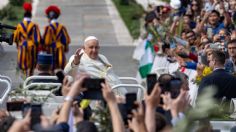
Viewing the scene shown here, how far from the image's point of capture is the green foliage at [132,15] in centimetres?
2884

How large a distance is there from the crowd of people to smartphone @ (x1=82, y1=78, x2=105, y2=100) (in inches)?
1.6

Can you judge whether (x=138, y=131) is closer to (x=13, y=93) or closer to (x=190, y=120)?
(x=190, y=120)

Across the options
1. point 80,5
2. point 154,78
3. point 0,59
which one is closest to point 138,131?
point 154,78

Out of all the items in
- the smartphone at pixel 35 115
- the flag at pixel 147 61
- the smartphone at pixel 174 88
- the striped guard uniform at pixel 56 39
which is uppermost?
the smartphone at pixel 174 88

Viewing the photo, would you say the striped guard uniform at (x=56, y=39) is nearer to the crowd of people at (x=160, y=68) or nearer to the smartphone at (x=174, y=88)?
the crowd of people at (x=160, y=68)

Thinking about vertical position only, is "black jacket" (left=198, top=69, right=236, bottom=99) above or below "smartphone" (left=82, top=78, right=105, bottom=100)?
below

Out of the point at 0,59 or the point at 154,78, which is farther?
the point at 0,59

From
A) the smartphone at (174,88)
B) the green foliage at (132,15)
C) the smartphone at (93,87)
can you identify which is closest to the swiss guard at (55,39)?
the green foliage at (132,15)

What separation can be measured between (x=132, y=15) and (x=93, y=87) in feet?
82.7

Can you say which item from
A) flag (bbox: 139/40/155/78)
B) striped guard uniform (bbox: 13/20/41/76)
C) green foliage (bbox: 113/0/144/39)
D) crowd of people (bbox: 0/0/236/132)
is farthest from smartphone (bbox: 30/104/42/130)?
green foliage (bbox: 113/0/144/39)

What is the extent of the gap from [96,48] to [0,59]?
1200 centimetres

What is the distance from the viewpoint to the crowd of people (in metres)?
7.85

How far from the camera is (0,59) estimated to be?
26.0 m

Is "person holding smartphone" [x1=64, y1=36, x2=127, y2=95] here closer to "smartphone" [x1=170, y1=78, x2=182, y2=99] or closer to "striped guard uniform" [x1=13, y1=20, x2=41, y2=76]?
"smartphone" [x1=170, y1=78, x2=182, y2=99]
